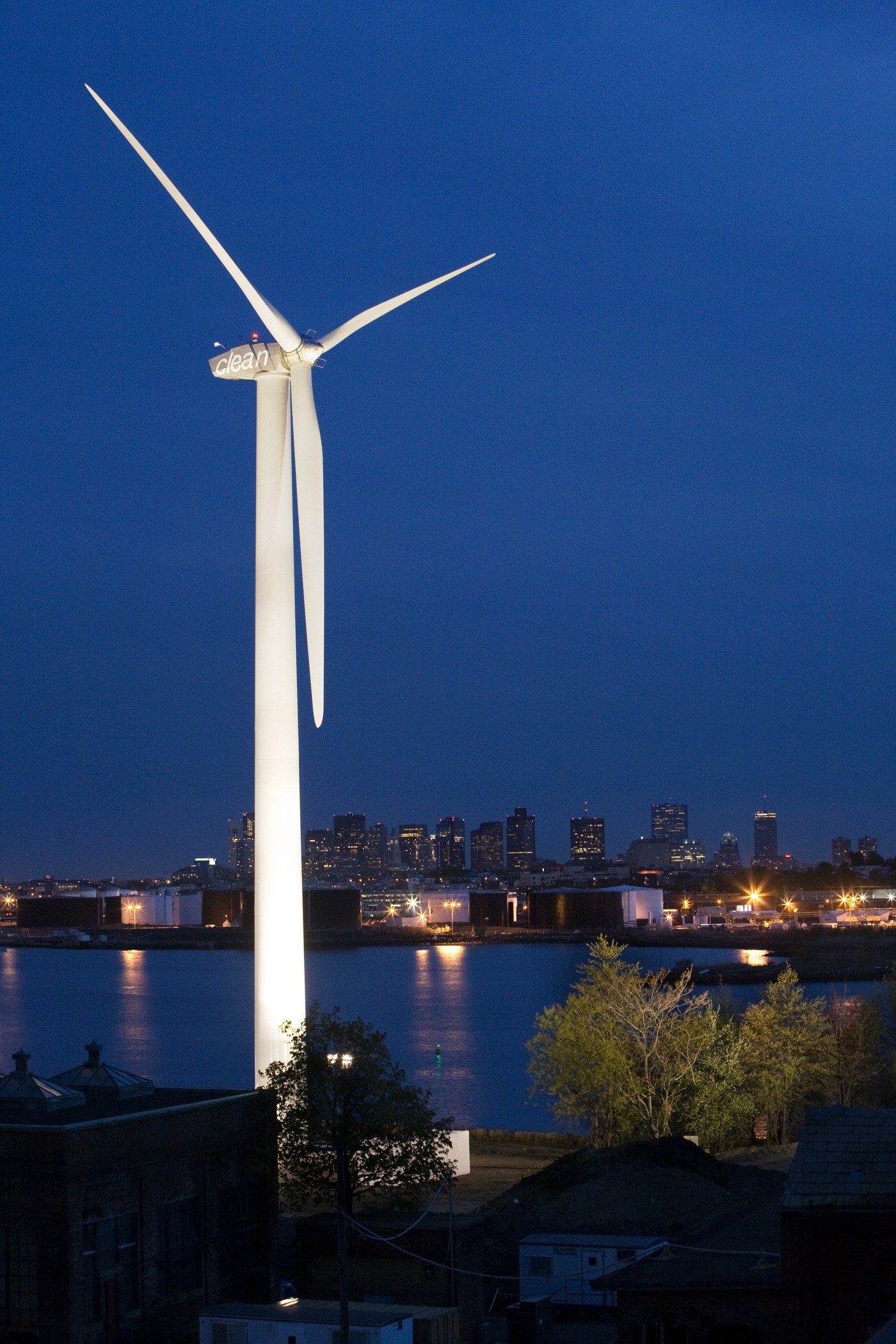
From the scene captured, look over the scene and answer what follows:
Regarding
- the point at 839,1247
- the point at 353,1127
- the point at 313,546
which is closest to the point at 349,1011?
the point at 313,546

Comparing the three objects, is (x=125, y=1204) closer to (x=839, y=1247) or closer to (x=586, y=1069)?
(x=839, y=1247)

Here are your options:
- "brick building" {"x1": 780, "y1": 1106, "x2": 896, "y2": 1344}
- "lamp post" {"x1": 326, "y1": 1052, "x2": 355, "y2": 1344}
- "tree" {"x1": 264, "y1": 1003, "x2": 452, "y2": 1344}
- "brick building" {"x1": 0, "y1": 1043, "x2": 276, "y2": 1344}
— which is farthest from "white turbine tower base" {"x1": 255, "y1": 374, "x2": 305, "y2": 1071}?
"brick building" {"x1": 780, "y1": 1106, "x2": 896, "y2": 1344}

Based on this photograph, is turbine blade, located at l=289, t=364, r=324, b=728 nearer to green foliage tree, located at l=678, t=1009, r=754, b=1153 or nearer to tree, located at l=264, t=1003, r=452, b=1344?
tree, located at l=264, t=1003, r=452, b=1344

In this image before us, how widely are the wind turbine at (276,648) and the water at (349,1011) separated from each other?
17967mm

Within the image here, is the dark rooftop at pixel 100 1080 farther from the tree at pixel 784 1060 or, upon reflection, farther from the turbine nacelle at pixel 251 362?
the tree at pixel 784 1060

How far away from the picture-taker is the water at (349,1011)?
Result: 215 ft

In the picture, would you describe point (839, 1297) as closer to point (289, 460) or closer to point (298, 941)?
point (298, 941)

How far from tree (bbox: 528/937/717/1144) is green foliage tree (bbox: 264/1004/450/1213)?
12.2m

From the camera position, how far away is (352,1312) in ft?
60.9

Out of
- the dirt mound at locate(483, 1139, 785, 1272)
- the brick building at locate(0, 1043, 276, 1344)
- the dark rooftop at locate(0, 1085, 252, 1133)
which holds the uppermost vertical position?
the dark rooftop at locate(0, 1085, 252, 1133)

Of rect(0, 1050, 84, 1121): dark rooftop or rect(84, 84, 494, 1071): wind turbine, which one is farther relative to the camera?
rect(84, 84, 494, 1071): wind turbine

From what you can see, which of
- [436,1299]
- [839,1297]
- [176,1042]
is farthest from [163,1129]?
[176,1042]

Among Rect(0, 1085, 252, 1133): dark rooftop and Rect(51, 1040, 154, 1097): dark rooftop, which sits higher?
Rect(51, 1040, 154, 1097): dark rooftop

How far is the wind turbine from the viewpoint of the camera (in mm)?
30922
